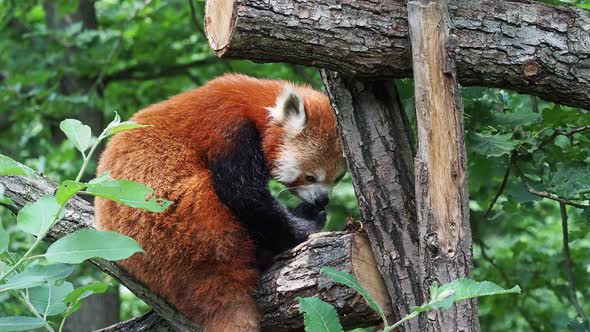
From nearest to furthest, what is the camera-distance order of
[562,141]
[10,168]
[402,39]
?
[10,168], [402,39], [562,141]

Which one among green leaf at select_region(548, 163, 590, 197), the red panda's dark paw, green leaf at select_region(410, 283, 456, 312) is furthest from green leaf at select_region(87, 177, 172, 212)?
green leaf at select_region(548, 163, 590, 197)

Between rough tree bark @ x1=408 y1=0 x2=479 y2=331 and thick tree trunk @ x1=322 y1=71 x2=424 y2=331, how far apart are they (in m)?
0.21

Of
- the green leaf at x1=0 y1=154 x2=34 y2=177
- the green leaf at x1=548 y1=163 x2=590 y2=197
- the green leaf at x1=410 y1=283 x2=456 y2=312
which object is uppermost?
the green leaf at x1=0 y1=154 x2=34 y2=177

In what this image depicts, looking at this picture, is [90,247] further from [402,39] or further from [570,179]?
[570,179]

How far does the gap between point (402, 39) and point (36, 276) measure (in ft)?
4.66

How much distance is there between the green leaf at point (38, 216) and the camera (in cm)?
165

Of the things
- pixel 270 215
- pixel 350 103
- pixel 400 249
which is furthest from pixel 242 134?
pixel 400 249

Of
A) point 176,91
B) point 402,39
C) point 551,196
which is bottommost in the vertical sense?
point 176,91

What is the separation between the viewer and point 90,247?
5.41ft

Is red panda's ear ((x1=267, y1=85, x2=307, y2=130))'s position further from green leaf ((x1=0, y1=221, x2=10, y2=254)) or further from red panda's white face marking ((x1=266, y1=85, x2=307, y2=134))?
green leaf ((x1=0, y1=221, x2=10, y2=254))

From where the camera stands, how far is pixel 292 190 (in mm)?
3680

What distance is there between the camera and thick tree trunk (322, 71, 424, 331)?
260 cm

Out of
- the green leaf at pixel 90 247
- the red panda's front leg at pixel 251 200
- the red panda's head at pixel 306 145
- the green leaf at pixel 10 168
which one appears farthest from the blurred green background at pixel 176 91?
the green leaf at pixel 10 168

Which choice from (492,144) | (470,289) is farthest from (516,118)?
(470,289)
